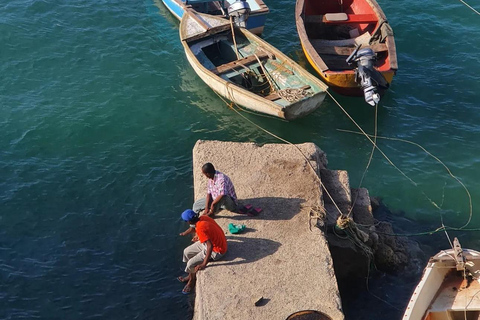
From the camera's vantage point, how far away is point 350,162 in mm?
13820

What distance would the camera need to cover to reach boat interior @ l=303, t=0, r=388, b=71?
54.7 feet

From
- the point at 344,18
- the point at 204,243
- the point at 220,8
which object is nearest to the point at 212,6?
the point at 220,8

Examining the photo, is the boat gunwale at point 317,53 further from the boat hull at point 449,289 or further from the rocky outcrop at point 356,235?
the boat hull at point 449,289

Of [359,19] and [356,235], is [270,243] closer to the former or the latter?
[356,235]

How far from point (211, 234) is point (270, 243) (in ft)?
4.05

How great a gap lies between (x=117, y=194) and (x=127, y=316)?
3406 millimetres

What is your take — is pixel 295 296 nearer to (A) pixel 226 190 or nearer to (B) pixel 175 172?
(A) pixel 226 190

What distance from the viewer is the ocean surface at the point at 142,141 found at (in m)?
10.9

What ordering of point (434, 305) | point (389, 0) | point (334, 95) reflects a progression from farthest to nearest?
point (389, 0), point (334, 95), point (434, 305)

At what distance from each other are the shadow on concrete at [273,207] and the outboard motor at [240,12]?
8.08 m

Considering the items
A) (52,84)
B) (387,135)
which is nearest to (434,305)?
(387,135)

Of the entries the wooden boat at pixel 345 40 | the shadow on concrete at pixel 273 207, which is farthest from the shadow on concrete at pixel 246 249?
the wooden boat at pixel 345 40

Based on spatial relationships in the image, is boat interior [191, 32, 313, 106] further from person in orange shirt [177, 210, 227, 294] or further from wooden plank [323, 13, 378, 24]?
person in orange shirt [177, 210, 227, 294]

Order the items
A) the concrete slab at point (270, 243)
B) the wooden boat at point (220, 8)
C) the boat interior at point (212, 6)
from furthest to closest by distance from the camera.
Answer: the boat interior at point (212, 6) < the wooden boat at point (220, 8) < the concrete slab at point (270, 243)
